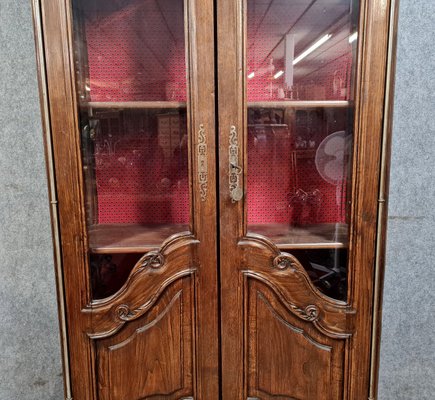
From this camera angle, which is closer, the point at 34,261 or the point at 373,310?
the point at 373,310

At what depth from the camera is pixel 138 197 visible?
34.4 inches

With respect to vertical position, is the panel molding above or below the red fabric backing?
below

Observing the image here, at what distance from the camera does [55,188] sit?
0.76m

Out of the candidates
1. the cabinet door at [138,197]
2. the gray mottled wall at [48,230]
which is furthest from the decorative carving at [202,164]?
the gray mottled wall at [48,230]

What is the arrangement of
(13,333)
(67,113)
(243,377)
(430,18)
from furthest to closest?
1. (13,333)
2. (430,18)
3. (243,377)
4. (67,113)

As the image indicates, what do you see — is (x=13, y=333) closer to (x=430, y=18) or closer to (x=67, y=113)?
(x=67, y=113)

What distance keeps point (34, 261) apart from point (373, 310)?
89cm

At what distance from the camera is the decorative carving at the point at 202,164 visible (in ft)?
2.53

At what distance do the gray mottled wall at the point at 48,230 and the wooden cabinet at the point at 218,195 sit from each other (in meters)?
0.31

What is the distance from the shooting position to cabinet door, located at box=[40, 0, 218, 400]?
0.76 metres

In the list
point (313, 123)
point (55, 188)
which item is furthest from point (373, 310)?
point (55, 188)

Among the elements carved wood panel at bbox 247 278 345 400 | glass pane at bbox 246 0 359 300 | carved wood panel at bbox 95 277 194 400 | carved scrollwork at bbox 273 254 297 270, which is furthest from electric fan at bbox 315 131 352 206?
carved wood panel at bbox 95 277 194 400

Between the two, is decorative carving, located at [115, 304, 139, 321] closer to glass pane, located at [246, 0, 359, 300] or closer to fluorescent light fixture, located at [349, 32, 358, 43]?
glass pane, located at [246, 0, 359, 300]

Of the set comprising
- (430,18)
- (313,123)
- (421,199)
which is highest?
(430,18)
